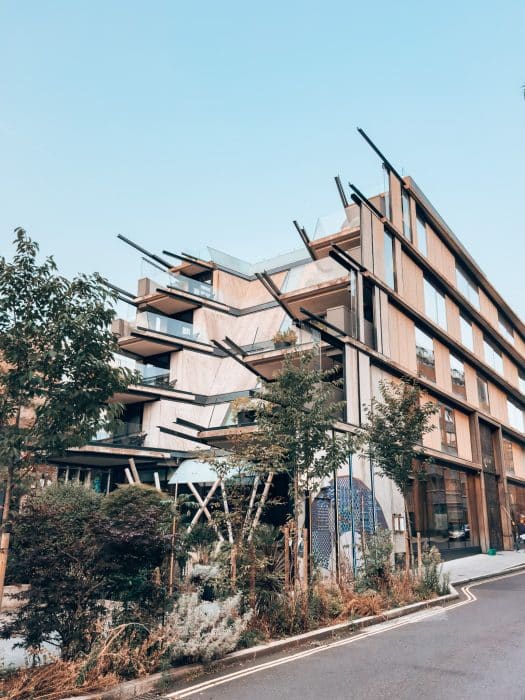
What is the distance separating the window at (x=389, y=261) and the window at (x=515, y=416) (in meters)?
19.3

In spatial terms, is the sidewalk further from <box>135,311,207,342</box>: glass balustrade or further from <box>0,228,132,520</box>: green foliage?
<box>135,311,207,342</box>: glass balustrade

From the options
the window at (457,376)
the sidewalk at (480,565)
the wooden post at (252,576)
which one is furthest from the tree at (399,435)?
the window at (457,376)

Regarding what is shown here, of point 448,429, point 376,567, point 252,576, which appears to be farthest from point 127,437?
point 252,576

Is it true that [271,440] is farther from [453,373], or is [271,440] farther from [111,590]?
[453,373]

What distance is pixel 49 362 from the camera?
7695 mm

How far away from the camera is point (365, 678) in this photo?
7594 millimetres

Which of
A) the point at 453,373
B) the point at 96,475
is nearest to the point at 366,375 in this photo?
the point at 453,373

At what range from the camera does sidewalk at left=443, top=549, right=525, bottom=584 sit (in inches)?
804

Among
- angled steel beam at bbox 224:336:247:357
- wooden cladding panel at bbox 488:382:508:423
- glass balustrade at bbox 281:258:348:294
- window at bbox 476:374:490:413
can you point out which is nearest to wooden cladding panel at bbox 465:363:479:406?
window at bbox 476:374:490:413

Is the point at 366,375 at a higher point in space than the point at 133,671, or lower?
higher

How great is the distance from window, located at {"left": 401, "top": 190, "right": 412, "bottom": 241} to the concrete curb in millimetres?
17835

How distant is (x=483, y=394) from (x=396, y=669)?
94.7 feet

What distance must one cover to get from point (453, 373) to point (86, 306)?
25.3m

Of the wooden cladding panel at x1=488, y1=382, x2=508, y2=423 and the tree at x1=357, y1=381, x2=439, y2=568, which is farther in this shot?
the wooden cladding panel at x1=488, y1=382, x2=508, y2=423
